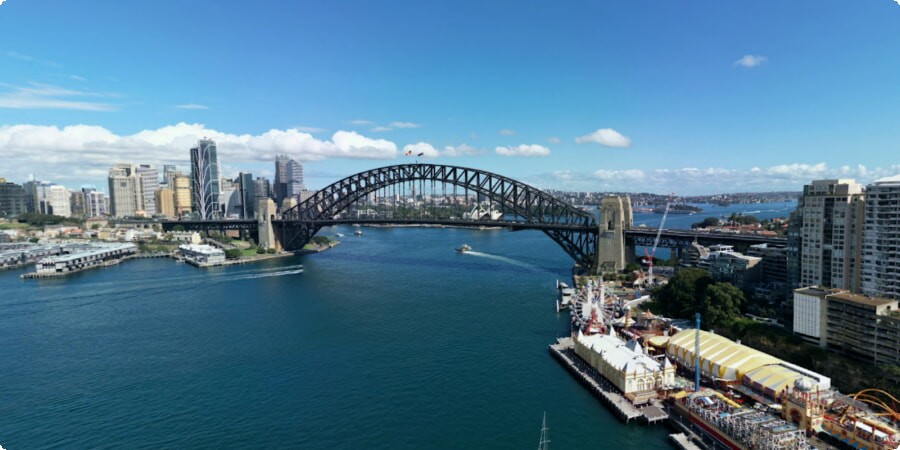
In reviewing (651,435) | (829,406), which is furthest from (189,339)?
(829,406)

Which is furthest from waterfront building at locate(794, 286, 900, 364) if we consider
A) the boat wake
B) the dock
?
the boat wake

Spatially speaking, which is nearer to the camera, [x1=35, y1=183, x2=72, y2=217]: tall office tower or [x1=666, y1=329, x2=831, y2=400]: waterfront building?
[x1=666, y1=329, x2=831, y2=400]: waterfront building

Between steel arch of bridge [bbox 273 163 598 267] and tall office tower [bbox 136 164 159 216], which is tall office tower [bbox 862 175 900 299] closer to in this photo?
steel arch of bridge [bbox 273 163 598 267]

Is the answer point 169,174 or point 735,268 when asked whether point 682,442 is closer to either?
point 735,268

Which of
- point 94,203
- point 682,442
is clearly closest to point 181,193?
point 94,203

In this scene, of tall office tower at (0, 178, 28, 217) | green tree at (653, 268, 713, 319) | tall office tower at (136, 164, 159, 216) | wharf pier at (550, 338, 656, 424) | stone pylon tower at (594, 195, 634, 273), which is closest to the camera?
wharf pier at (550, 338, 656, 424)

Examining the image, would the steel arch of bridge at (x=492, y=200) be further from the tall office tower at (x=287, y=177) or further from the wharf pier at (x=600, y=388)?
the tall office tower at (x=287, y=177)
